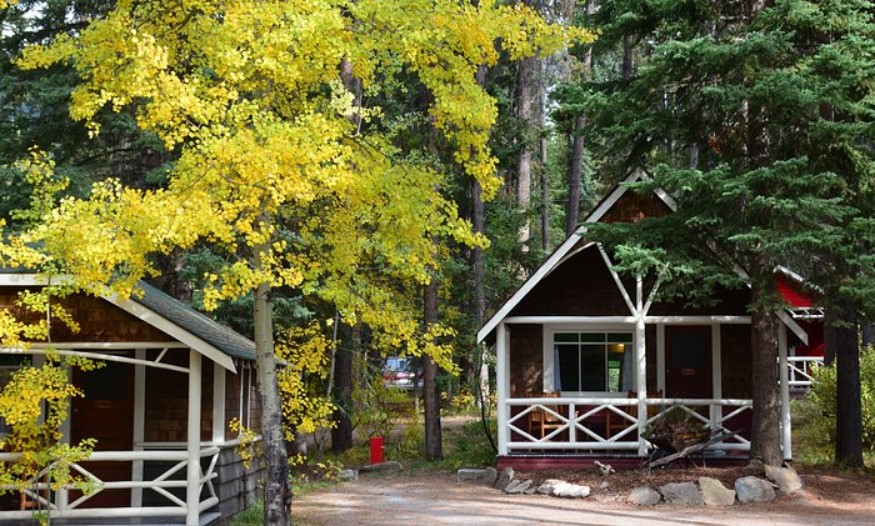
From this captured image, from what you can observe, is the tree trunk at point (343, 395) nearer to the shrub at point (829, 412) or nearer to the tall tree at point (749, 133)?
the tall tree at point (749, 133)

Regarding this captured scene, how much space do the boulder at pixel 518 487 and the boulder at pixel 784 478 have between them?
401cm

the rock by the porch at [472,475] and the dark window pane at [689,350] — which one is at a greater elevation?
the dark window pane at [689,350]

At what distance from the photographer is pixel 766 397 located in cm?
1748

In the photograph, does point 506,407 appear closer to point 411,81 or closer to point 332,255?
point 332,255

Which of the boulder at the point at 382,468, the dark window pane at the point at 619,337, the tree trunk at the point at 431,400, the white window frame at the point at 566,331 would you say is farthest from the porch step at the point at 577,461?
the tree trunk at the point at 431,400

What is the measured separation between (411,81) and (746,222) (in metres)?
14.5

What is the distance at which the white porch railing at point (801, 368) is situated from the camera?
30.4m

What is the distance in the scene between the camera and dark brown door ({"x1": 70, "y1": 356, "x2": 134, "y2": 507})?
1550cm

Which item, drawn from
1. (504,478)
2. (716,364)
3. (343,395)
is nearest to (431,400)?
(343,395)

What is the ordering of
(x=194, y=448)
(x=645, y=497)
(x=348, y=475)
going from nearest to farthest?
(x=194, y=448), (x=645, y=497), (x=348, y=475)

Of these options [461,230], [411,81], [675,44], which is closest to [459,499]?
[461,230]

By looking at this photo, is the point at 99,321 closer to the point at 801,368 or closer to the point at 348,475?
the point at 348,475

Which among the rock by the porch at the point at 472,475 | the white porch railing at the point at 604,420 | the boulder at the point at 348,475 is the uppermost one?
the white porch railing at the point at 604,420

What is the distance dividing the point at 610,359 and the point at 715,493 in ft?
17.9
